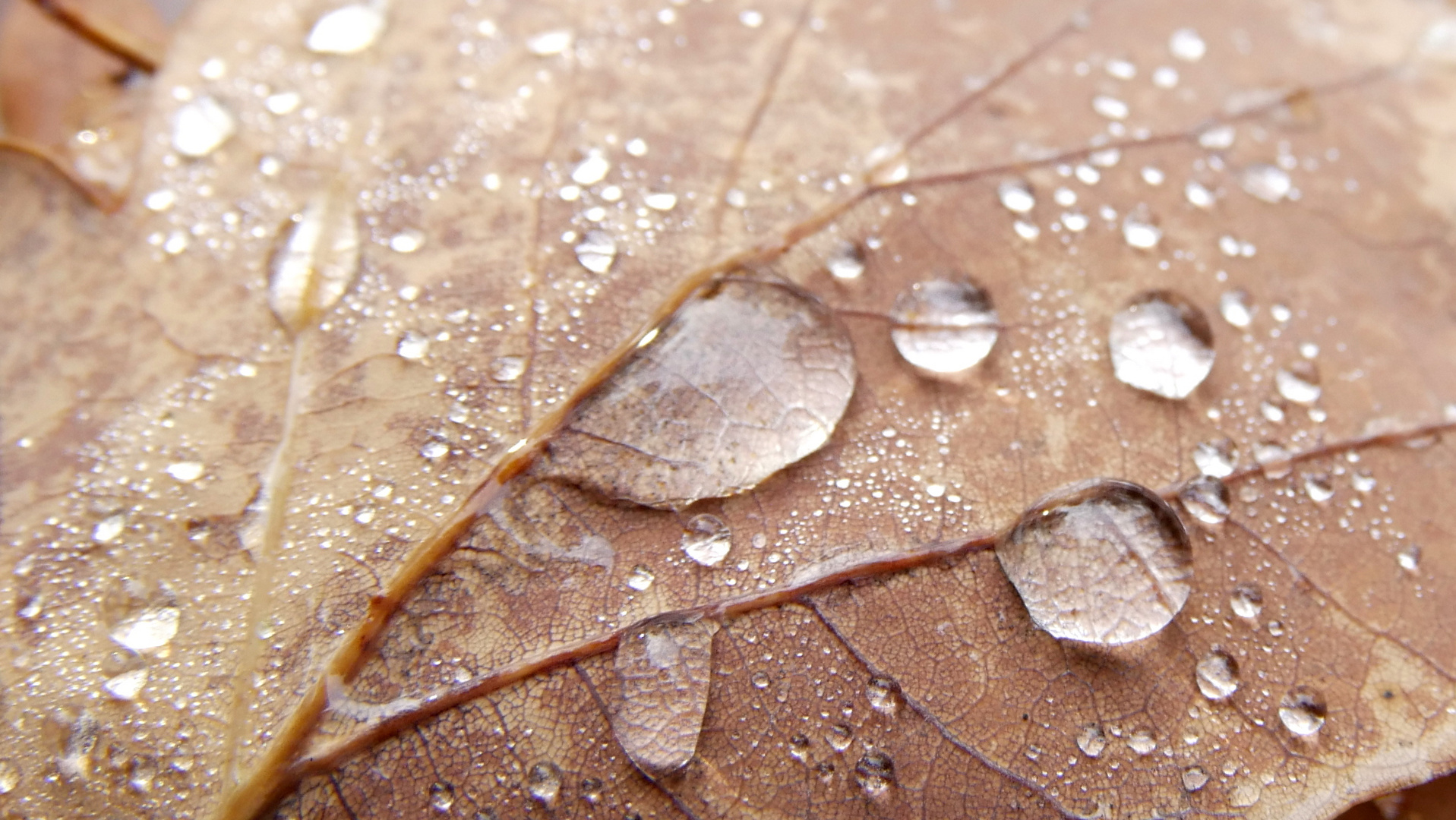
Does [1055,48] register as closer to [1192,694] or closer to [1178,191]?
[1178,191]

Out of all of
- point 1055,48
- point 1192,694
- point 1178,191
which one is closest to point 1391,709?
point 1192,694

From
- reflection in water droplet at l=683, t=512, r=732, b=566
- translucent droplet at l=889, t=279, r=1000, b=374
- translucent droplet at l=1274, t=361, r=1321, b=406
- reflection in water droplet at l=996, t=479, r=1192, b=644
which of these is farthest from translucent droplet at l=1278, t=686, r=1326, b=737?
reflection in water droplet at l=683, t=512, r=732, b=566

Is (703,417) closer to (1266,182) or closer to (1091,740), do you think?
(1091,740)

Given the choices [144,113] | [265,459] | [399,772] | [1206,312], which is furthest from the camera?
[144,113]

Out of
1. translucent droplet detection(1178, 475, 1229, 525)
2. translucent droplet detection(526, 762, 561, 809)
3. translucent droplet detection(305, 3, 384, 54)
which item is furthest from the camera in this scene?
translucent droplet detection(305, 3, 384, 54)

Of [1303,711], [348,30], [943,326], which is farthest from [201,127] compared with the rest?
[1303,711]

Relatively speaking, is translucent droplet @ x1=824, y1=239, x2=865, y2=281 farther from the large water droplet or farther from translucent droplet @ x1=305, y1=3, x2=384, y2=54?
translucent droplet @ x1=305, y1=3, x2=384, y2=54
